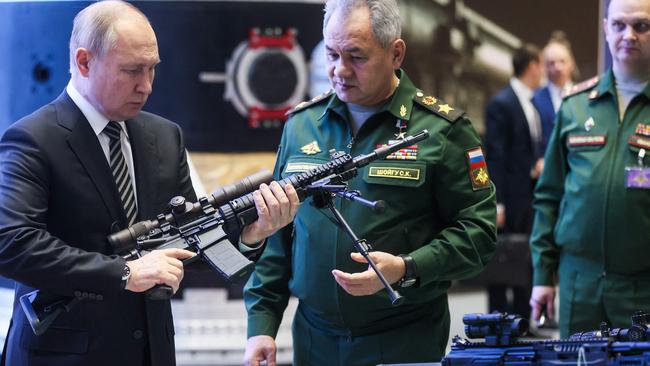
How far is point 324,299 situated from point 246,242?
0.32 m

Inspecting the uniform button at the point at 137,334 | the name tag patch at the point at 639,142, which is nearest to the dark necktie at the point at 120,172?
the uniform button at the point at 137,334

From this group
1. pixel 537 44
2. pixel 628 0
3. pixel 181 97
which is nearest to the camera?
→ pixel 628 0

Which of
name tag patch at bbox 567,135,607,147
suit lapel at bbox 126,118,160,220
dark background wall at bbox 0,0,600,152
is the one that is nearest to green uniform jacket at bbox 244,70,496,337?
suit lapel at bbox 126,118,160,220

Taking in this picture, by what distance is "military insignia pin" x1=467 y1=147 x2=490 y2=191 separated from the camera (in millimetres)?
3564

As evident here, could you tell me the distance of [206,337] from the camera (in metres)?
6.02

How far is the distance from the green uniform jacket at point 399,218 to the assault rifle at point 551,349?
61cm

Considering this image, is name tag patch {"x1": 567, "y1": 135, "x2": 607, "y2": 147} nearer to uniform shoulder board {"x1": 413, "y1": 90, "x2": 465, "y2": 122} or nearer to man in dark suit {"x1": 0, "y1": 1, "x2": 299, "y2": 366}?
uniform shoulder board {"x1": 413, "y1": 90, "x2": 465, "y2": 122}

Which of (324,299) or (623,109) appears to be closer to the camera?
(324,299)

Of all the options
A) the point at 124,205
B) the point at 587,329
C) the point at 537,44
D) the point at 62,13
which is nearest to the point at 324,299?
the point at 124,205

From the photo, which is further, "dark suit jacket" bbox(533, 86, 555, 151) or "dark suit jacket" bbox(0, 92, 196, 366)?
"dark suit jacket" bbox(533, 86, 555, 151)

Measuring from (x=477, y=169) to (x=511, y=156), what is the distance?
4320 mm

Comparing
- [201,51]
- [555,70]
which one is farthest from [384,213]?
[555,70]

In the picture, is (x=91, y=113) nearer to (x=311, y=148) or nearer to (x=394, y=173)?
(x=311, y=148)

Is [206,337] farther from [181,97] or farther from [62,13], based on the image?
[62,13]
